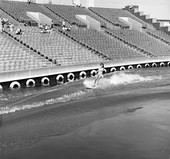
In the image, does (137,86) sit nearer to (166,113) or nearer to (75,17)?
(166,113)

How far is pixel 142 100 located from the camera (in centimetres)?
1432

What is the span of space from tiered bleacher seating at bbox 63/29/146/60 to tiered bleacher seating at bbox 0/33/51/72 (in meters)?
8.74

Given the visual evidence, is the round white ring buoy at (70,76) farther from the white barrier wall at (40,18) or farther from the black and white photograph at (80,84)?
the white barrier wall at (40,18)

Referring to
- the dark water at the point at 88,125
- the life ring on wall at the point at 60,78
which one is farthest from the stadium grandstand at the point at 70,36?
the dark water at the point at 88,125

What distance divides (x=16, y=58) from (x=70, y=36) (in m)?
11.1

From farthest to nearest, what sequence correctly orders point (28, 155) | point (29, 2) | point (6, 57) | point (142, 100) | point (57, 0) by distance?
point (57, 0)
point (29, 2)
point (6, 57)
point (142, 100)
point (28, 155)

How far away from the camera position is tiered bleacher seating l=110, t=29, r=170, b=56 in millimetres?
35031

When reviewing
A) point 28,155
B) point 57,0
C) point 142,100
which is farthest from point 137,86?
point 57,0

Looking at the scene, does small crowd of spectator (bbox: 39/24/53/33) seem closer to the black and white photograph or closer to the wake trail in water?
the black and white photograph

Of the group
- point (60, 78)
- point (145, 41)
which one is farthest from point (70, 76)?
point (145, 41)

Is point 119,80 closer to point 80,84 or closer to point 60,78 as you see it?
point 80,84

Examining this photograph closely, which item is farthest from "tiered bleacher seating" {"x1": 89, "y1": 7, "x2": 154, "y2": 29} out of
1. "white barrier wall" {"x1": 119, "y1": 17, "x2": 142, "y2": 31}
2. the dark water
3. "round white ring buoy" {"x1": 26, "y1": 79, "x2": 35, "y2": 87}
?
the dark water

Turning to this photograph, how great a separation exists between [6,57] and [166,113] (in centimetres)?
1341

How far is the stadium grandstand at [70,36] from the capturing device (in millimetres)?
23066
